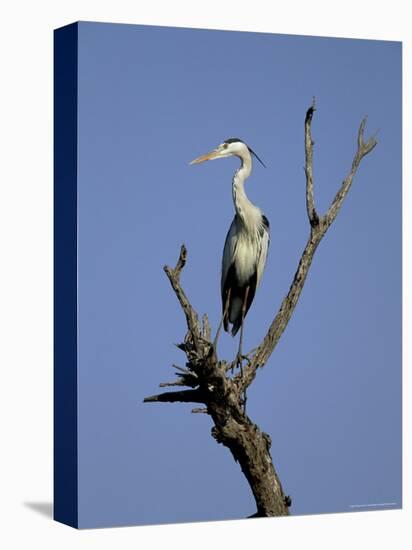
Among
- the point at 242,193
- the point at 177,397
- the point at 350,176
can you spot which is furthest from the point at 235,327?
the point at 350,176

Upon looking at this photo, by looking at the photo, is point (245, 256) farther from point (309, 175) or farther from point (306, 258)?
point (309, 175)

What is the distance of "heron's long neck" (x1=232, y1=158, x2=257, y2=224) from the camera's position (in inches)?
372

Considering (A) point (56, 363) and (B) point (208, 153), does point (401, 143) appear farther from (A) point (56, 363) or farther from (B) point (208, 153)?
(A) point (56, 363)

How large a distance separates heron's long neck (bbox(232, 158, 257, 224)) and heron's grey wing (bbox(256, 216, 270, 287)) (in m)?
0.12

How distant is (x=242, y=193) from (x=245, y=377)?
1.04 meters

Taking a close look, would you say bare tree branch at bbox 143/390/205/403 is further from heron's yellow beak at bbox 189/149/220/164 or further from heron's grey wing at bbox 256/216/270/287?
heron's yellow beak at bbox 189/149/220/164

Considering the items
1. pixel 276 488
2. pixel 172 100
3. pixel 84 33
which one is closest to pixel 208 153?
pixel 172 100

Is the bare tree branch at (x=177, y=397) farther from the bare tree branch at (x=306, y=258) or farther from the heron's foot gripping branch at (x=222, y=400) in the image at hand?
the bare tree branch at (x=306, y=258)

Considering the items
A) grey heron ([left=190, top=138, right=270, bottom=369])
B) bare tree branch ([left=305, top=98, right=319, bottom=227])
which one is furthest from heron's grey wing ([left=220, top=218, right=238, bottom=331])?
bare tree branch ([left=305, top=98, right=319, bottom=227])

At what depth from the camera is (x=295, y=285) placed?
961 centimetres

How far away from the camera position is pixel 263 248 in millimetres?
9570

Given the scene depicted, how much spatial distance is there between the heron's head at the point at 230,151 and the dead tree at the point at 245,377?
1.29 feet

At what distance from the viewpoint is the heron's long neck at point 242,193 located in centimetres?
945

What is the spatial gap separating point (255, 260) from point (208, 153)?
0.69 meters
